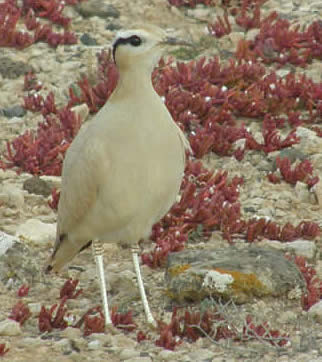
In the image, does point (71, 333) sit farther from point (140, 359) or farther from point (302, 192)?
point (302, 192)

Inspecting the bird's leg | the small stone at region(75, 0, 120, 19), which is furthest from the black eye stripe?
the small stone at region(75, 0, 120, 19)

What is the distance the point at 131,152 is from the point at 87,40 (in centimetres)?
669

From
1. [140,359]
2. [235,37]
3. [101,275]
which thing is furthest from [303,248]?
[235,37]

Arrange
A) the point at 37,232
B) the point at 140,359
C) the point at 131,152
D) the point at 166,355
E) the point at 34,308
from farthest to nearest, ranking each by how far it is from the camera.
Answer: the point at 37,232, the point at 34,308, the point at 131,152, the point at 166,355, the point at 140,359

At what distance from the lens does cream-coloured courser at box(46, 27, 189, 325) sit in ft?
21.6

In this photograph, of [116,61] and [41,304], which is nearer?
[116,61]

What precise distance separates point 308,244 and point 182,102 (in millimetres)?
3161

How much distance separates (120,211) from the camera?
22.2 feet

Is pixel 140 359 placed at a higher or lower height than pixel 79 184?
lower

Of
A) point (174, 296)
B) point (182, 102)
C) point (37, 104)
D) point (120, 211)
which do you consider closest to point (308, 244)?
point (174, 296)

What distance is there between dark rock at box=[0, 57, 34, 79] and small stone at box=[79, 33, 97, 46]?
1076mm

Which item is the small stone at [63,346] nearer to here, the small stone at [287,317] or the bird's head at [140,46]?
the small stone at [287,317]

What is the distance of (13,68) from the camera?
12.1 m

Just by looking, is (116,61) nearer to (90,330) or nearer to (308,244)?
(90,330)
